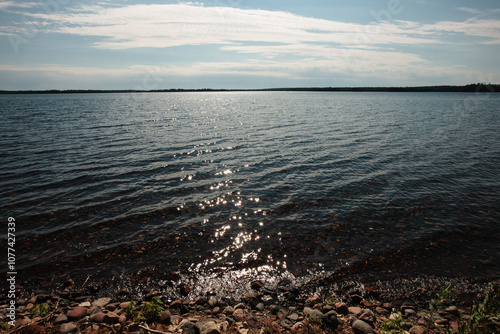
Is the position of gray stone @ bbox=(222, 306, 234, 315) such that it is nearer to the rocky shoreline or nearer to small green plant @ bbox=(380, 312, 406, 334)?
the rocky shoreline

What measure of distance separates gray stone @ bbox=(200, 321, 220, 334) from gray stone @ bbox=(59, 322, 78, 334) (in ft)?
9.42

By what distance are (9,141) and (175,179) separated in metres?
24.0

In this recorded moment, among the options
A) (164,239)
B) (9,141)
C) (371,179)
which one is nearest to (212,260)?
(164,239)

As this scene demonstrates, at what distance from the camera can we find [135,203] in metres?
13.9

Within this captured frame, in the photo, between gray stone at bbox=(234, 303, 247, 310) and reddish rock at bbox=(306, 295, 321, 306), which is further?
reddish rock at bbox=(306, 295, 321, 306)

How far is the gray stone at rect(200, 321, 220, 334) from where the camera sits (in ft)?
19.4

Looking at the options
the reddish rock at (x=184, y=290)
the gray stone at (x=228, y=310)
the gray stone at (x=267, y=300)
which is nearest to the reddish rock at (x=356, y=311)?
the gray stone at (x=267, y=300)

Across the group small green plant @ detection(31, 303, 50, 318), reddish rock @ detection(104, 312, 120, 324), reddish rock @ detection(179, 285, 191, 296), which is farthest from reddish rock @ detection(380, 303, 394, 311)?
small green plant @ detection(31, 303, 50, 318)

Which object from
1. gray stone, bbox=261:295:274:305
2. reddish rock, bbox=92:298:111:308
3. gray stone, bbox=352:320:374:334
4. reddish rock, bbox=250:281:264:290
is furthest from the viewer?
reddish rock, bbox=250:281:264:290

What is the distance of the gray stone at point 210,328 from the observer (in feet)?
19.4

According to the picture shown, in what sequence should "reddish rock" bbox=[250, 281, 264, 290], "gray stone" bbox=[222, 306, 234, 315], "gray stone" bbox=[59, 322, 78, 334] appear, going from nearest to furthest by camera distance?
"gray stone" bbox=[59, 322, 78, 334] < "gray stone" bbox=[222, 306, 234, 315] < "reddish rock" bbox=[250, 281, 264, 290]

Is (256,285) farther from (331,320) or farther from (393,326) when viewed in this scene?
(393,326)

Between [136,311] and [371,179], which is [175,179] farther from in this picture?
[371,179]

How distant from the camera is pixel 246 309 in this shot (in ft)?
23.5
